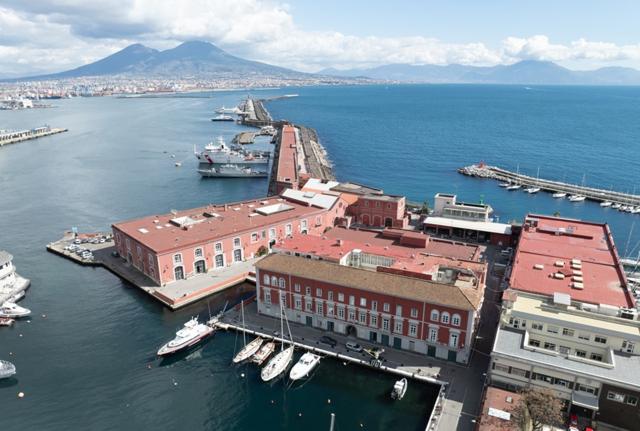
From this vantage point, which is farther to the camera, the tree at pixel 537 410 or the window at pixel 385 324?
the window at pixel 385 324

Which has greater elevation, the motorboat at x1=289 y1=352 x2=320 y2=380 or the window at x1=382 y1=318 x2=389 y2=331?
the window at x1=382 y1=318 x2=389 y2=331

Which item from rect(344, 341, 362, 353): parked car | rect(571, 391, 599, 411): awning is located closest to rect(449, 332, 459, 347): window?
rect(344, 341, 362, 353): parked car

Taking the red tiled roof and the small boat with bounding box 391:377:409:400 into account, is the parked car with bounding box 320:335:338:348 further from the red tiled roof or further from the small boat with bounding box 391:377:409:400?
the red tiled roof

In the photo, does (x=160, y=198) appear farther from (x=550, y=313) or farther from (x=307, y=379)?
(x=550, y=313)

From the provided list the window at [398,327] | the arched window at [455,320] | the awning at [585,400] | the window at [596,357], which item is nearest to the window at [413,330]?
the window at [398,327]

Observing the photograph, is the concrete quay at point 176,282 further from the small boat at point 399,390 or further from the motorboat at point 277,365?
the small boat at point 399,390

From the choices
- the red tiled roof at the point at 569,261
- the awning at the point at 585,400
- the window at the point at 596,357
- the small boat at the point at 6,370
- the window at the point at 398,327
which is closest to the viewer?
the awning at the point at 585,400

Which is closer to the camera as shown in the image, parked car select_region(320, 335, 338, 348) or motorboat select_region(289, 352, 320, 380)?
motorboat select_region(289, 352, 320, 380)
